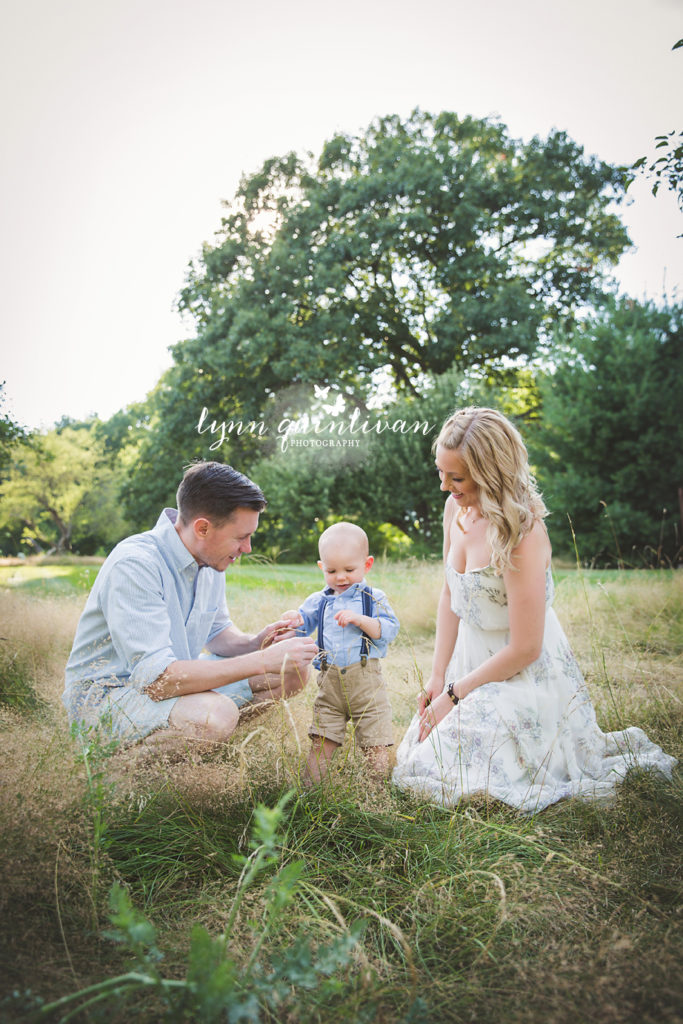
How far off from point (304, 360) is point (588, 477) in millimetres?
6893

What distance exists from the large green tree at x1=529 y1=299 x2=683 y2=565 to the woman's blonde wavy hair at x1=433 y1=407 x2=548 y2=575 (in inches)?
407

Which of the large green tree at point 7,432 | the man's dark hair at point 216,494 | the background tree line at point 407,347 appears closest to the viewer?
the man's dark hair at point 216,494

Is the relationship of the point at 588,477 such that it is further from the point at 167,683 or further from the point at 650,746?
the point at 167,683

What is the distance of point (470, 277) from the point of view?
642 inches

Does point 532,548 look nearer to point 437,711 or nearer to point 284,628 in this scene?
point 437,711

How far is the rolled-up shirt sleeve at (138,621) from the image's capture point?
257 cm

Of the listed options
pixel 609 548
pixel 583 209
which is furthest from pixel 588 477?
pixel 583 209

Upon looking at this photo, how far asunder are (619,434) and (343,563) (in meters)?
11.8

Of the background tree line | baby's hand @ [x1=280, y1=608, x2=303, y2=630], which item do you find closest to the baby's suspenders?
baby's hand @ [x1=280, y1=608, x2=303, y2=630]

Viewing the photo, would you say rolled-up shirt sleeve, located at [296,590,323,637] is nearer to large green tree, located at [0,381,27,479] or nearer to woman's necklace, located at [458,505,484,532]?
woman's necklace, located at [458,505,484,532]

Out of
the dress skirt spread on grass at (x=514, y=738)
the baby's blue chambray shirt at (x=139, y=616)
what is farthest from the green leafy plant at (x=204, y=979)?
the dress skirt spread on grass at (x=514, y=738)

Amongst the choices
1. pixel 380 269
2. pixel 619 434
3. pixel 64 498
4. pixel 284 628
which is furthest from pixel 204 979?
pixel 380 269

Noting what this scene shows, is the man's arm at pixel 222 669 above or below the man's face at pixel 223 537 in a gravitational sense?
below

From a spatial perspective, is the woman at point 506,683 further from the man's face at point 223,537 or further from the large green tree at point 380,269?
the large green tree at point 380,269
